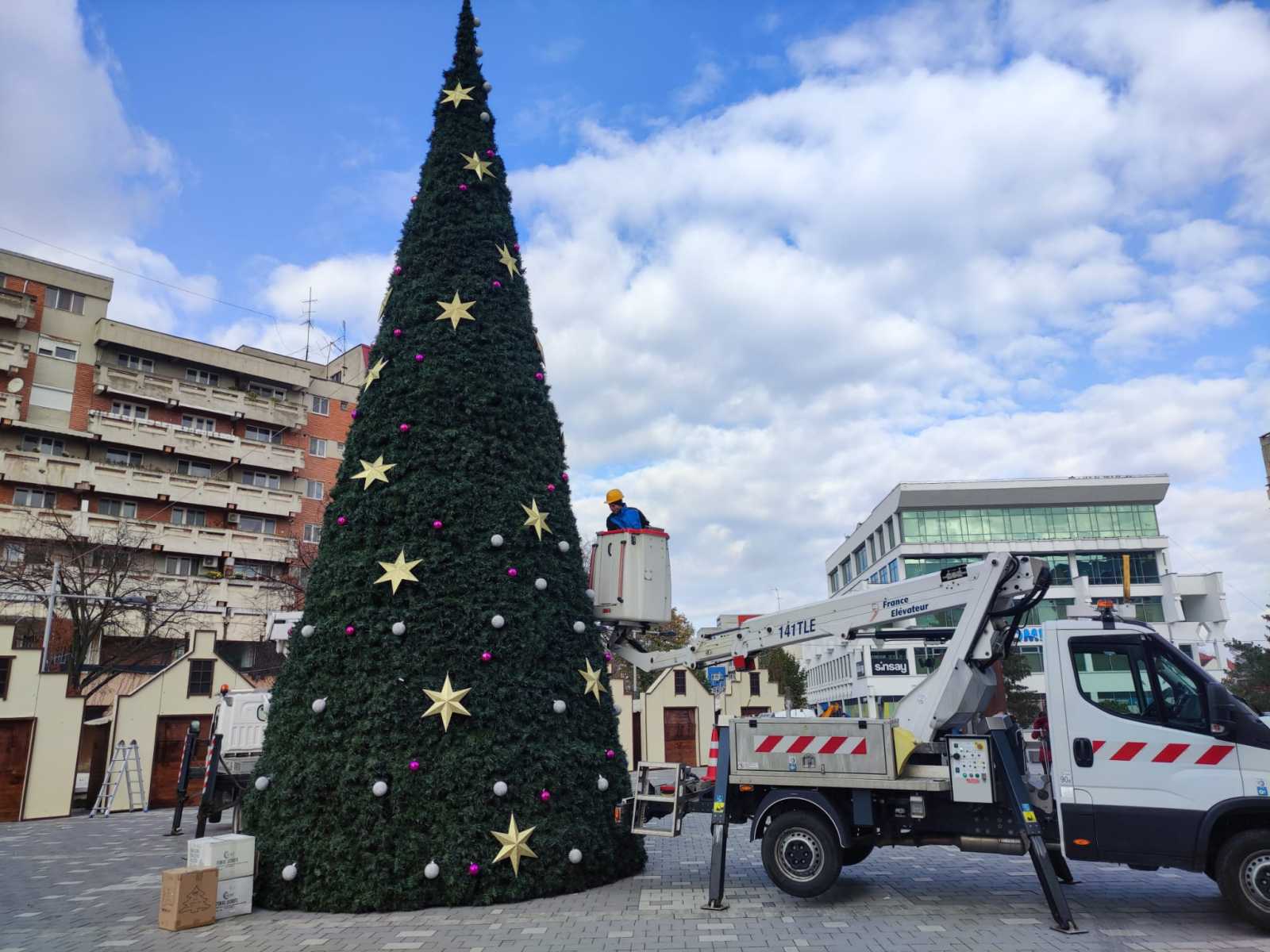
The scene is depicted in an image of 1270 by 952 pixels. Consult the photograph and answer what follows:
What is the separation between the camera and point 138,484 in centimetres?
3741

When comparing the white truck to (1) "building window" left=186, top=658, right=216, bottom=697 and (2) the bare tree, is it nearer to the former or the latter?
(1) "building window" left=186, top=658, right=216, bottom=697

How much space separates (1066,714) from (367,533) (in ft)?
25.2

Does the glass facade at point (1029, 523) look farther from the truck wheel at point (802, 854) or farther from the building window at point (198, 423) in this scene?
the truck wheel at point (802, 854)

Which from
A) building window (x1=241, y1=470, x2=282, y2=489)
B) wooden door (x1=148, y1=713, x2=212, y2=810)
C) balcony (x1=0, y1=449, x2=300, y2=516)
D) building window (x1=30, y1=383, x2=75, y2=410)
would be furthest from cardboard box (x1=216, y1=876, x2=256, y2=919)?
building window (x1=241, y1=470, x2=282, y2=489)

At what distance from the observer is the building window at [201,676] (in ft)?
75.3

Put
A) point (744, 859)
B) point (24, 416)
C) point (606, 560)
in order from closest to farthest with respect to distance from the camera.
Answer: point (606, 560) < point (744, 859) < point (24, 416)

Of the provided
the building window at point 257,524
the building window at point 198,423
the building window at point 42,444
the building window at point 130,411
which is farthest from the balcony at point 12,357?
Answer: the building window at point 257,524

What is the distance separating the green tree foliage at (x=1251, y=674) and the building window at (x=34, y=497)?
54394 millimetres

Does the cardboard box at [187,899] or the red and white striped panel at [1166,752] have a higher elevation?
the red and white striped panel at [1166,752]

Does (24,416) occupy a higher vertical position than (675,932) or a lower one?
higher

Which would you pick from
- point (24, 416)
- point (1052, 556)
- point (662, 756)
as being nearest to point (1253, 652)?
point (1052, 556)

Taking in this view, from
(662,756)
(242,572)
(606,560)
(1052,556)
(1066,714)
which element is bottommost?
(662,756)

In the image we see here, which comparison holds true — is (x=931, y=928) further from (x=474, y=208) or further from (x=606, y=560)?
(x=474, y=208)

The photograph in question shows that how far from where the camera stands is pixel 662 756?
30281 mm
